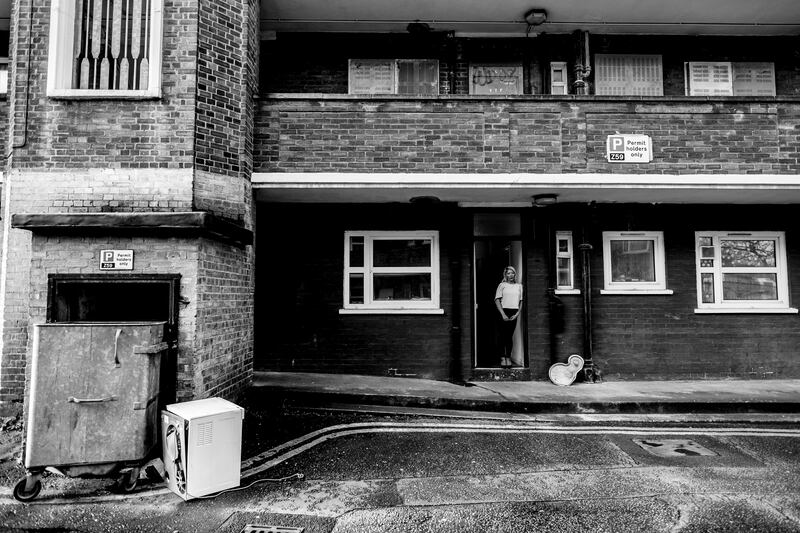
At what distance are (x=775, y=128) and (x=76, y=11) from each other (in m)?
10.4

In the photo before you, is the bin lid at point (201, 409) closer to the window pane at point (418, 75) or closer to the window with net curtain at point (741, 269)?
the window pane at point (418, 75)

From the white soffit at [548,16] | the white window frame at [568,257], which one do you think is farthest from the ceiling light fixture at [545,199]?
the white soffit at [548,16]

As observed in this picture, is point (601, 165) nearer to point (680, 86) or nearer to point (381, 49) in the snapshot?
point (680, 86)

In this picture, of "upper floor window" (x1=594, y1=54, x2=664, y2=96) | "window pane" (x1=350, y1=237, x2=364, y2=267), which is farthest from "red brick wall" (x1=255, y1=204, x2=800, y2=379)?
"upper floor window" (x1=594, y1=54, x2=664, y2=96)

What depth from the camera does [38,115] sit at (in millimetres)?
6301

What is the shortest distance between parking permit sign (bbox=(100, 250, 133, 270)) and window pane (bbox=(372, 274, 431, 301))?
4205 mm

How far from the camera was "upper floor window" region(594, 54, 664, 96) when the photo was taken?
944 cm

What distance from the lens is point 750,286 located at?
9148mm

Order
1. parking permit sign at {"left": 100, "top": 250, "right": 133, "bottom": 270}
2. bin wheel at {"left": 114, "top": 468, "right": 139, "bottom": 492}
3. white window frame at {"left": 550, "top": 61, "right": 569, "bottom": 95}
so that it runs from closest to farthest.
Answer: bin wheel at {"left": 114, "top": 468, "right": 139, "bottom": 492}, parking permit sign at {"left": 100, "top": 250, "right": 133, "bottom": 270}, white window frame at {"left": 550, "top": 61, "right": 569, "bottom": 95}

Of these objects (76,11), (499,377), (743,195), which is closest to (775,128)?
(743,195)

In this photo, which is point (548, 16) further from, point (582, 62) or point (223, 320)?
point (223, 320)

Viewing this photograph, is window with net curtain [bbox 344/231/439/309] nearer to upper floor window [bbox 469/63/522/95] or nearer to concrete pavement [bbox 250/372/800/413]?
concrete pavement [bbox 250/372/800/413]

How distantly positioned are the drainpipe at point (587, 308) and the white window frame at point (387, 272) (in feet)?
8.60

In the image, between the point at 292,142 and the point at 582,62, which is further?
the point at 582,62
